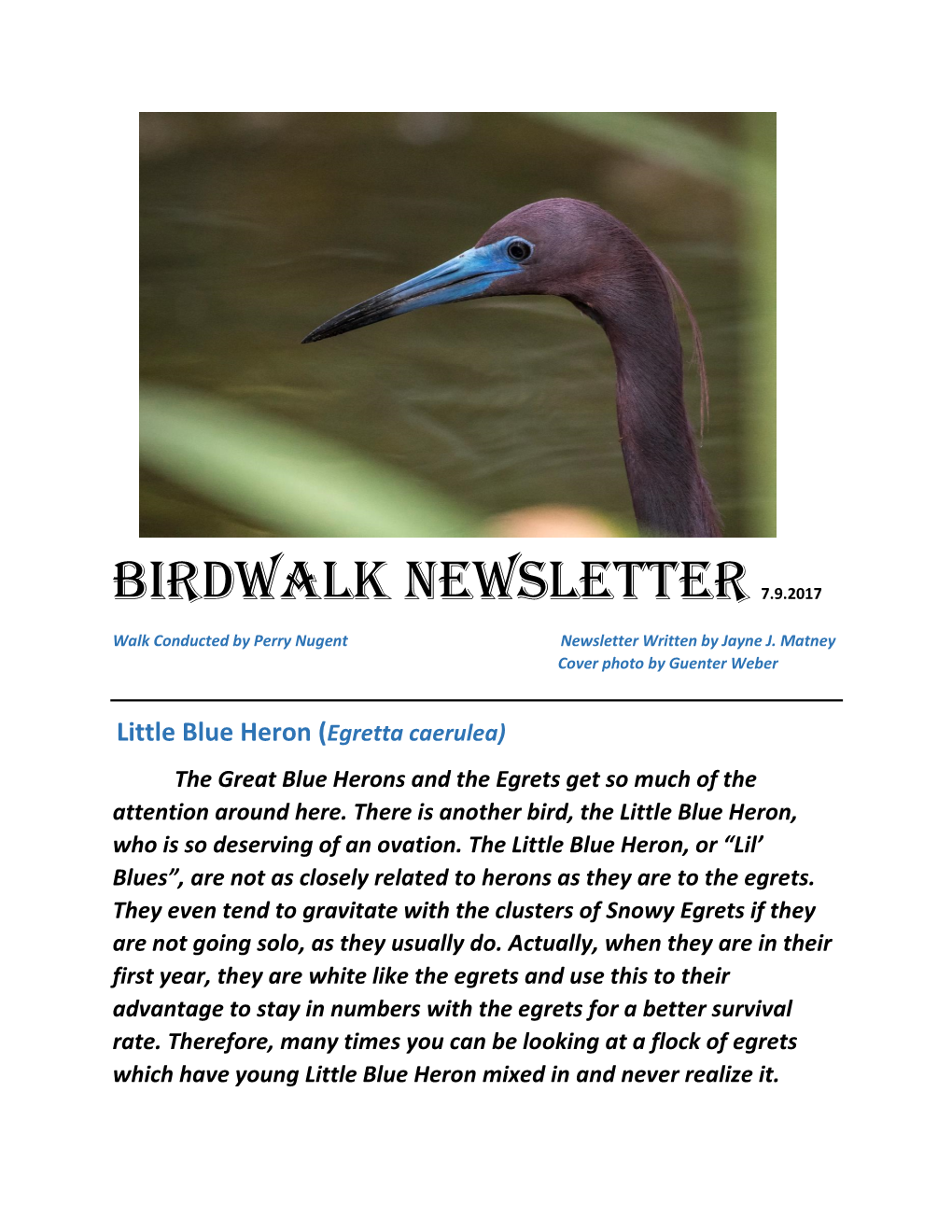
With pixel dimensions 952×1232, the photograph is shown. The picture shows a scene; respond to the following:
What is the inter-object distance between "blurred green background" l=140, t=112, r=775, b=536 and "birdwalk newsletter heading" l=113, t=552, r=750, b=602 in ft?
1.26

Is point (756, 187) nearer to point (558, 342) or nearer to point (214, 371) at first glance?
point (558, 342)

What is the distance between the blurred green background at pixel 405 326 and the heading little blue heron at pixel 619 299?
0.83 feet

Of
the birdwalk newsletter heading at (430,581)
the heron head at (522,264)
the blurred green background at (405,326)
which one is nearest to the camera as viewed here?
the birdwalk newsletter heading at (430,581)

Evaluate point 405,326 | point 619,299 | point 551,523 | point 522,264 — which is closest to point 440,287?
point 522,264

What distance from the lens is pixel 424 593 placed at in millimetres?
1617

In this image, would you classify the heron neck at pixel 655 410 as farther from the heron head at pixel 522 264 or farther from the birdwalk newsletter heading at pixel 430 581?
the birdwalk newsletter heading at pixel 430 581

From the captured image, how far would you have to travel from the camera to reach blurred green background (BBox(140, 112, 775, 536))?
2109 mm

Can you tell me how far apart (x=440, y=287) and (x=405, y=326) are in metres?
0.62

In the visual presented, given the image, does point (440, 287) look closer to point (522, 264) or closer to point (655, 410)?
point (522, 264)

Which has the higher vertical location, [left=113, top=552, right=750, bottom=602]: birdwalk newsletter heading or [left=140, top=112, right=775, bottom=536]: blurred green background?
[left=140, top=112, right=775, bottom=536]: blurred green background

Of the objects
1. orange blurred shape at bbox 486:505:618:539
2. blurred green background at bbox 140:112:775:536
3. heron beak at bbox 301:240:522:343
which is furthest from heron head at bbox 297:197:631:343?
orange blurred shape at bbox 486:505:618:539

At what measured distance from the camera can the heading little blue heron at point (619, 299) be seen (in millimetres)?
1809

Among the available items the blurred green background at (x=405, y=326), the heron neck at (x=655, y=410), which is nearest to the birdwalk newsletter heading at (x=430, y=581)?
the heron neck at (x=655, y=410)

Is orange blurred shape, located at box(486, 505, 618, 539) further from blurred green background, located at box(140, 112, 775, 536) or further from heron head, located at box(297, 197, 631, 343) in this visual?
heron head, located at box(297, 197, 631, 343)
